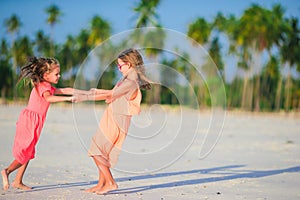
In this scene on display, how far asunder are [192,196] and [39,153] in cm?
486

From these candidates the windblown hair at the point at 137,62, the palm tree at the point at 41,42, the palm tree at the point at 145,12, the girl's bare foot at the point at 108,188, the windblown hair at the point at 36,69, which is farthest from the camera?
the palm tree at the point at 41,42

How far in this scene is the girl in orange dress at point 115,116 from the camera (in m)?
5.19

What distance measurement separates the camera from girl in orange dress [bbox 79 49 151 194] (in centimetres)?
519

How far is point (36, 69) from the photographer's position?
17.9 ft

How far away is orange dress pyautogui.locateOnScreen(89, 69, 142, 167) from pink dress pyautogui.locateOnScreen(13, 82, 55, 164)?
27.0 inches

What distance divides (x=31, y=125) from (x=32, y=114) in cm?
13

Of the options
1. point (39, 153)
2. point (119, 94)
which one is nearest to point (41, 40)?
point (39, 153)

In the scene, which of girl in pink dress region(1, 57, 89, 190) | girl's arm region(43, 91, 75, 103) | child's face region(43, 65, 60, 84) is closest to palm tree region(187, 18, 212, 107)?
child's face region(43, 65, 60, 84)

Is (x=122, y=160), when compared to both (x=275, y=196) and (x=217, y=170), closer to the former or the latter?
(x=217, y=170)

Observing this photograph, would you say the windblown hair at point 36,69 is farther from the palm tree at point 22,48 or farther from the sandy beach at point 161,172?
the palm tree at point 22,48

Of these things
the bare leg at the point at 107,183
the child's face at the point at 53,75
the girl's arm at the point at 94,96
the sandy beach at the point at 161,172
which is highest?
the child's face at the point at 53,75

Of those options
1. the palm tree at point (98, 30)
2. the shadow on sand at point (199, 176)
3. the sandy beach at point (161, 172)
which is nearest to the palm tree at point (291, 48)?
the palm tree at point (98, 30)

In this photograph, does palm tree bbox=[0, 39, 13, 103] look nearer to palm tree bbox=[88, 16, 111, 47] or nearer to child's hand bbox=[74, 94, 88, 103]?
palm tree bbox=[88, 16, 111, 47]

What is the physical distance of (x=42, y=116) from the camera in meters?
5.41
